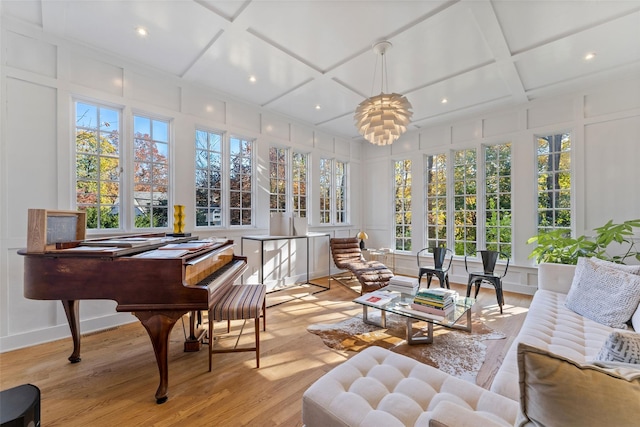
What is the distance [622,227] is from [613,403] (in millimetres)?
3773

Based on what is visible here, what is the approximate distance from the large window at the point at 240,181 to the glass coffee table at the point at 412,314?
98.8 inches

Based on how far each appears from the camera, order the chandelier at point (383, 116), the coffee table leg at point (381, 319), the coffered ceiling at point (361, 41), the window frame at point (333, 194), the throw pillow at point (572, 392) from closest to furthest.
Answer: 1. the throw pillow at point (572, 392)
2. the coffered ceiling at point (361, 41)
3. the chandelier at point (383, 116)
4. the coffee table leg at point (381, 319)
5. the window frame at point (333, 194)

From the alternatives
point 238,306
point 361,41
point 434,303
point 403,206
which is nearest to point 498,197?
point 403,206

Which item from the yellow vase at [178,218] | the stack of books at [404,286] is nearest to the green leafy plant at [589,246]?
the stack of books at [404,286]

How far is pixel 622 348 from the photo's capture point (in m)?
0.86

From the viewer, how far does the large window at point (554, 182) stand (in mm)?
4035

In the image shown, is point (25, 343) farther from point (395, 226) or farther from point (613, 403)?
point (395, 226)

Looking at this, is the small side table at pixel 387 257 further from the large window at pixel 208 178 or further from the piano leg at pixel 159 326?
the piano leg at pixel 159 326

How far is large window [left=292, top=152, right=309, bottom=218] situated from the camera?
512cm

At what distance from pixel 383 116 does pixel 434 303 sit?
74.6 inches

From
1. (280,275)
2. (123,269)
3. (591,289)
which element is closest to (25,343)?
(123,269)

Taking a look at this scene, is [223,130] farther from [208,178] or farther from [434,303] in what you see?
[434,303]

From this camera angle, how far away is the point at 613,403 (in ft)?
1.96

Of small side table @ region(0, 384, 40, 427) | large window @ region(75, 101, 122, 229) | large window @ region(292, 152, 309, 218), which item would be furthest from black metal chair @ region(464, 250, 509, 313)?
large window @ region(75, 101, 122, 229)
